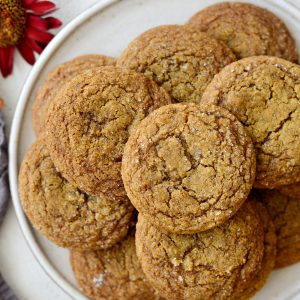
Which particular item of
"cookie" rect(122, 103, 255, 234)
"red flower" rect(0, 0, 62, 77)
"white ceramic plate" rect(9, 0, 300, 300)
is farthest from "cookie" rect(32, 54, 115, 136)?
"cookie" rect(122, 103, 255, 234)

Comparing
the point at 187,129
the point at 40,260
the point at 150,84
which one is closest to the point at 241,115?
the point at 187,129

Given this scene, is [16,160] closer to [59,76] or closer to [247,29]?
[59,76]

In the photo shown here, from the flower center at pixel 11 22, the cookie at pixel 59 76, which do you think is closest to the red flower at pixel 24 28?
the flower center at pixel 11 22

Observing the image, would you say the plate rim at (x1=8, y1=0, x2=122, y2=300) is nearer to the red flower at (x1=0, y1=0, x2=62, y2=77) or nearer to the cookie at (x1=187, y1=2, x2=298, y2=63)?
the red flower at (x1=0, y1=0, x2=62, y2=77)

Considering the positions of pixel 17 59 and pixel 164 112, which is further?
pixel 17 59

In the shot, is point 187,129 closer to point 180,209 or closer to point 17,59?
point 180,209
